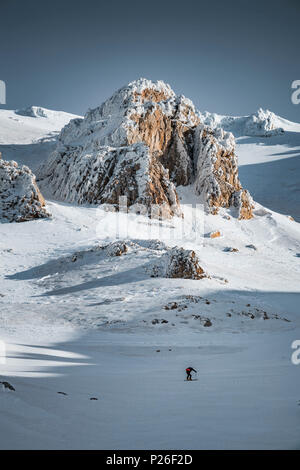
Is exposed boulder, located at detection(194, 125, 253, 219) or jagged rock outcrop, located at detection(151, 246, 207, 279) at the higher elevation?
exposed boulder, located at detection(194, 125, 253, 219)

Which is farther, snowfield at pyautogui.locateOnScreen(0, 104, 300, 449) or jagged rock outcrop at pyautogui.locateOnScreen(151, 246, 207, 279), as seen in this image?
jagged rock outcrop at pyautogui.locateOnScreen(151, 246, 207, 279)

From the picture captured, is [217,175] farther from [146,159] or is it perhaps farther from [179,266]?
[179,266]

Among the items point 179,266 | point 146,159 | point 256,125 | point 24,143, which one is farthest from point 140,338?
point 256,125

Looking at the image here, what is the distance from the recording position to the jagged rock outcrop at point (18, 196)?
26.0m

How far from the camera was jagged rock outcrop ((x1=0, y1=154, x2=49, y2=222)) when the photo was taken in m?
26.0

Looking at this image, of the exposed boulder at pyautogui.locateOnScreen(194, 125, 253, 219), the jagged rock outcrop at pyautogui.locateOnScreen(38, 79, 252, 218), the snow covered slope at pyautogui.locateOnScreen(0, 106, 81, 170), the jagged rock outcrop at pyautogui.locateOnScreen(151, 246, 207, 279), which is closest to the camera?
the jagged rock outcrop at pyautogui.locateOnScreen(151, 246, 207, 279)

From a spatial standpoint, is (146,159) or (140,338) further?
(146,159)

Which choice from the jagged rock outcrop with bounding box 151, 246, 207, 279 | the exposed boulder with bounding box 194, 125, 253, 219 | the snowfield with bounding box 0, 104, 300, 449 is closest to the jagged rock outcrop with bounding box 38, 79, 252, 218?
the exposed boulder with bounding box 194, 125, 253, 219

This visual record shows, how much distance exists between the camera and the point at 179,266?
53.9 ft

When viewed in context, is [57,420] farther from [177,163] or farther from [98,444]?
[177,163]

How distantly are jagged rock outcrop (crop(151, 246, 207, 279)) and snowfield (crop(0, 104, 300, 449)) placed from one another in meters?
0.63

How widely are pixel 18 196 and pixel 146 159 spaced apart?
13111 millimetres

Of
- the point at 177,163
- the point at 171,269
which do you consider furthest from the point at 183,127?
the point at 171,269

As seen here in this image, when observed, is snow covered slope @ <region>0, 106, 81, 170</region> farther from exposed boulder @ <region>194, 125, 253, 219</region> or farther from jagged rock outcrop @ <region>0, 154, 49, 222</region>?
exposed boulder @ <region>194, 125, 253, 219</region>
